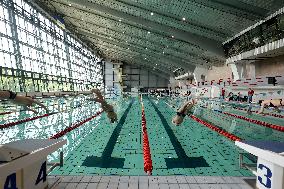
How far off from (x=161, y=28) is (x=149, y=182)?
12.8 m

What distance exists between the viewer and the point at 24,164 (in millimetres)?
1921

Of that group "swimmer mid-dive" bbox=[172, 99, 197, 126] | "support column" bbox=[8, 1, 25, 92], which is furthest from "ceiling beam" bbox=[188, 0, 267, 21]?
"support column" bbox=[8, 1, 25, 92]

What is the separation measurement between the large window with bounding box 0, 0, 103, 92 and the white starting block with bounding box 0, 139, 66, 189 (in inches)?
335

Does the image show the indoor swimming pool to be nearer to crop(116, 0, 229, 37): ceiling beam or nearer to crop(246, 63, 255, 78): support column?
crop(116, 0, 229, 37): ceiling beam

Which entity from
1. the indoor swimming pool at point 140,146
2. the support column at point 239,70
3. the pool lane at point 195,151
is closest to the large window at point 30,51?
the indoor swimming pool at point 140,146

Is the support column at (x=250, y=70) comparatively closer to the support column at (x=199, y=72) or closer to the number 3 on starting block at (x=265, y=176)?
the support column at (x=199, y=72)

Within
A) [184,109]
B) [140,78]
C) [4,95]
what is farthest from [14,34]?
[140,78]

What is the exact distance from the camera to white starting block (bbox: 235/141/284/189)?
202 centimetres

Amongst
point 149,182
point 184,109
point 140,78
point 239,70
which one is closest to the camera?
point 149,182

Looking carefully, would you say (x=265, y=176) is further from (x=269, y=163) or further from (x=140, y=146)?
(x=140, y=146)

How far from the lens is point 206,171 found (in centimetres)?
349

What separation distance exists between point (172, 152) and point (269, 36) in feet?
28.3

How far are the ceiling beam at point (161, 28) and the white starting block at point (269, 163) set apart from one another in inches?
491

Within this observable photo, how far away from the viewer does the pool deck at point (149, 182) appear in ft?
8.69
